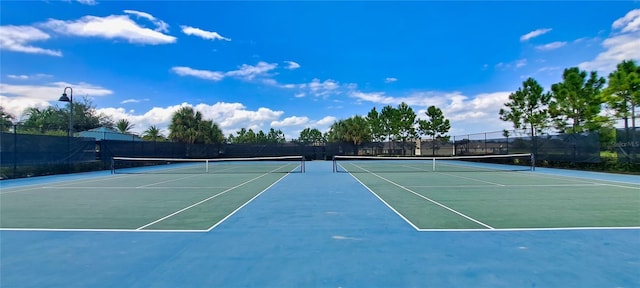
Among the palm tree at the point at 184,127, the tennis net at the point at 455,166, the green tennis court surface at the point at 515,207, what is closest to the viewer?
the green tennis court surface at the point at 515,207

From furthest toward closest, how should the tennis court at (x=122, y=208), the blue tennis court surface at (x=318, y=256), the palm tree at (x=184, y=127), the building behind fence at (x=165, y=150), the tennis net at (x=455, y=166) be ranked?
the palm tree at (x=184, y=127) < the tennis net at (x=455, y=166) < the building behind fence at (x=165, y=150) < the tennis court at (x=122, y=208) < the blue tennis court surface at (x=318, y=256)

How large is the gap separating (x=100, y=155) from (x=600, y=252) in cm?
2698

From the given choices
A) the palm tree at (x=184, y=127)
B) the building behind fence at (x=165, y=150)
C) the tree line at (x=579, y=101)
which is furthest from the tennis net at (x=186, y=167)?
the tree line at (x=579, y=101)

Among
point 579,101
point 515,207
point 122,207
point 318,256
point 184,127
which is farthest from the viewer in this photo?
point 184,127

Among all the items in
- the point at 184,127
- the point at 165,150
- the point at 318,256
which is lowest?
the point at 318,256

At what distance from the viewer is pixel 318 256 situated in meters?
4.83

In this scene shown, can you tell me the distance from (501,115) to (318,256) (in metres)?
36.5

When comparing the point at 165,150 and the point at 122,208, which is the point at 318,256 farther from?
the point at 165,150

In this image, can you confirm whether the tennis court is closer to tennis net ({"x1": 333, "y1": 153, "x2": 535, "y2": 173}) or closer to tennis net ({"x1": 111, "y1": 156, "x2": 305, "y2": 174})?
tennis net ({"x1": 111, "y1": 156, "x2": 305, "y2": 174})

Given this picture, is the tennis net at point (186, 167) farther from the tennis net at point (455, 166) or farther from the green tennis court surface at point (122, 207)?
the green tennis court surface at point (122, 207)

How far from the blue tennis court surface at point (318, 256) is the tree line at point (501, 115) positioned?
17.0 m

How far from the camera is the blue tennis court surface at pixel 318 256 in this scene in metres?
3.98

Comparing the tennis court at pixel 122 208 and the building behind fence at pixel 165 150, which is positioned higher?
the building behind fence at pixel 165 150

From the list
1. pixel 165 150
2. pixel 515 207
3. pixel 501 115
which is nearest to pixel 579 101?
pixel 501 115
